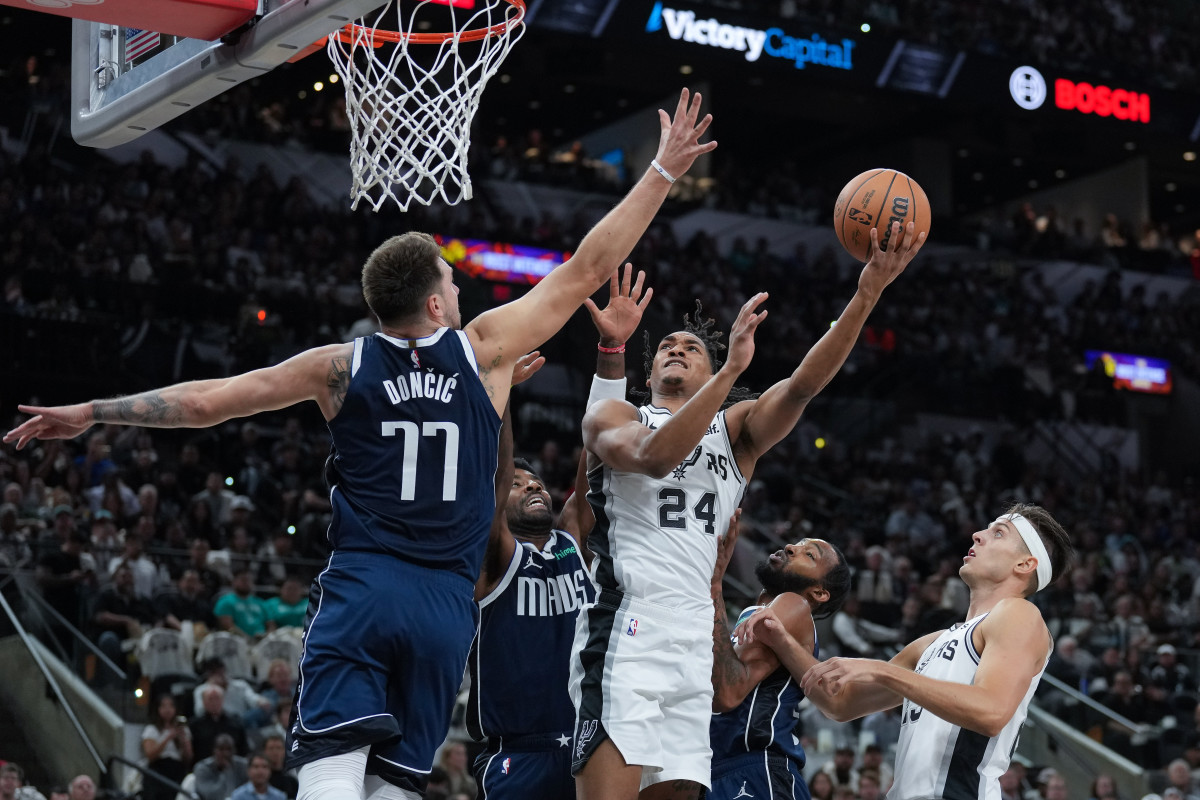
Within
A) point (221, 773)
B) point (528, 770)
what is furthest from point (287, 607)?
point (528, 770)

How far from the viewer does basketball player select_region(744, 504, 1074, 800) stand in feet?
14.8

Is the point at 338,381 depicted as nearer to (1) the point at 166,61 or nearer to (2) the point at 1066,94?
(1) the point at 166,61

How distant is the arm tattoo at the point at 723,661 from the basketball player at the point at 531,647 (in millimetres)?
525

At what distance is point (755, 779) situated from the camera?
212 inches

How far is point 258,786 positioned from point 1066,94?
1976cm

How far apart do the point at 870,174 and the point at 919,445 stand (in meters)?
17.5

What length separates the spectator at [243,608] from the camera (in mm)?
11516

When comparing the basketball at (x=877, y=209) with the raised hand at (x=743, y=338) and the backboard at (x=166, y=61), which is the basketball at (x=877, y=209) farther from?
the backboard at (x=166, y=61)

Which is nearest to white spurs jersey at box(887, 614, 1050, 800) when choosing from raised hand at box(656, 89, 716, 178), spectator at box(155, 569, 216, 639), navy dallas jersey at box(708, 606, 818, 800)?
navy dallas jersey at box(708, 606, 818, 800)

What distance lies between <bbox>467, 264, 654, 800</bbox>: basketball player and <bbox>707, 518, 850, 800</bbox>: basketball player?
0.55 meters

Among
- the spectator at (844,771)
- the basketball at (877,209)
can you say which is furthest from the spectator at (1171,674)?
the basketball at (877,209)

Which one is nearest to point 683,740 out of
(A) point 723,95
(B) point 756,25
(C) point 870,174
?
(C) point 870,174

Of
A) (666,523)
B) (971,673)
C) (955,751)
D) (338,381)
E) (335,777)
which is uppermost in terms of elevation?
(338,381)

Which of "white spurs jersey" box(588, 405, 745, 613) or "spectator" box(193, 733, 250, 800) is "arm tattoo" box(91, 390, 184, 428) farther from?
"spectator" box(193, 733, 250, 800)
